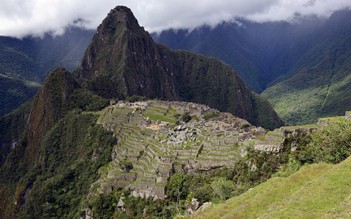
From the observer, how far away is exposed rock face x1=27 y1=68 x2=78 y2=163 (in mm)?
170250

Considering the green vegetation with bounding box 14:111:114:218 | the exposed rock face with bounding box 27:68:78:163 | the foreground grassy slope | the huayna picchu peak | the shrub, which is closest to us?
the foreground grassy slope

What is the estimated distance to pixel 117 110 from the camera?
407ft

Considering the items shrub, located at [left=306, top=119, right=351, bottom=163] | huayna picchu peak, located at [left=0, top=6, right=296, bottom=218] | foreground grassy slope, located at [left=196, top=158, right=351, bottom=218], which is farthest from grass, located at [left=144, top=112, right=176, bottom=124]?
foreground grassy slope, located at [left=196, top=158, right=351, bottom=218]

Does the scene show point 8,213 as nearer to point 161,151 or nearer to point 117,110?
point 117,110

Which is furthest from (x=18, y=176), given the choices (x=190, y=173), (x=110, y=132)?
(x=190, y=173)

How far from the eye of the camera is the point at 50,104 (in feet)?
570

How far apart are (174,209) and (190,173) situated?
26.9ft

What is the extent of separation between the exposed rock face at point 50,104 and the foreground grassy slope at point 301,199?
14288 centimetres

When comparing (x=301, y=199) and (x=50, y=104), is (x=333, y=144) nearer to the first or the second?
(x=301, y=199)

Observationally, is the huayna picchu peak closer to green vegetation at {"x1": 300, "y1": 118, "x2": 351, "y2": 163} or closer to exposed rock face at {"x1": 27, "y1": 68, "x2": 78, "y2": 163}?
exposed rock face at {"x1": 27, "y1": 68, "x2": 78, "y2": 163}

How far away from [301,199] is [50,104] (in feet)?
528

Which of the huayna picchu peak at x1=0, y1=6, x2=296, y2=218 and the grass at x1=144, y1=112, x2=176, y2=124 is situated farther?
the grass at x1=144, y1=112, x2=176, y2=124

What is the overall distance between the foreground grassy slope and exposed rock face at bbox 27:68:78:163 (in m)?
143

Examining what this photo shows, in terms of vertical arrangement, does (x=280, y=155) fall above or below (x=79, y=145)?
above
